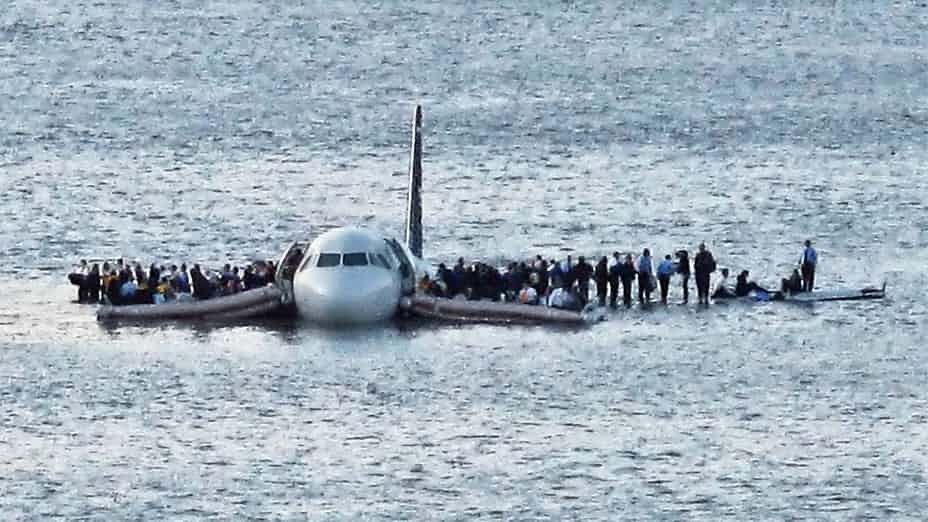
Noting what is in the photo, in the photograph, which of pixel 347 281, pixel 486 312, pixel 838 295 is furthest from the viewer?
pixel 838 295

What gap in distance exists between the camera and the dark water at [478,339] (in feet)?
229

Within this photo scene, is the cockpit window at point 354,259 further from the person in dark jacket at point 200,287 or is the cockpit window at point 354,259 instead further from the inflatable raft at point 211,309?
the person in dark jacket at point 200,287

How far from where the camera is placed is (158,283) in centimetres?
9200

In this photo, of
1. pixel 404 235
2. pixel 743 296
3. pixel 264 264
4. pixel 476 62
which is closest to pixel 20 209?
pixel 404 235

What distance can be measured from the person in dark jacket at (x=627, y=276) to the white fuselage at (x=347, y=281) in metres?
6.93

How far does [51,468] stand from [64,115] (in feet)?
288

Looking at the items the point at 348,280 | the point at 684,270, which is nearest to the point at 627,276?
the point at 684,270

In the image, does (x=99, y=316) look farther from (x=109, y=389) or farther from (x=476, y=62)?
(x=476, y=62)

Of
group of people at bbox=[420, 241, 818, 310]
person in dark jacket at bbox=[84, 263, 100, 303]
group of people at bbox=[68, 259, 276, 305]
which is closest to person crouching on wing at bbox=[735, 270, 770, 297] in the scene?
group of people at bbox=[420, 241, 818, 310]

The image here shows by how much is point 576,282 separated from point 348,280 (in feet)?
26.0

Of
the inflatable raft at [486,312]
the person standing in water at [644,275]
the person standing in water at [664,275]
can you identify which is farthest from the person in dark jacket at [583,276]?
the inflatable raft at [486,312]

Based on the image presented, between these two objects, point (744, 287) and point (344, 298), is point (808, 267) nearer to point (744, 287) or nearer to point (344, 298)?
point (744, 287)

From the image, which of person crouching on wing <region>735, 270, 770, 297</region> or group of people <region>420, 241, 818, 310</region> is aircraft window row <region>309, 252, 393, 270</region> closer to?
group of people <region>420, 241, 818, 310</region>

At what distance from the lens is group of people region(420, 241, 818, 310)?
91.0m
